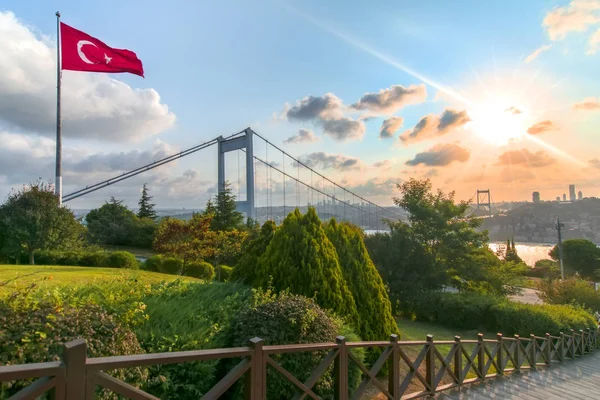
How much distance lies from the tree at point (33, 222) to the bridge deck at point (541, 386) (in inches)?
572

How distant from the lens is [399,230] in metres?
14.7

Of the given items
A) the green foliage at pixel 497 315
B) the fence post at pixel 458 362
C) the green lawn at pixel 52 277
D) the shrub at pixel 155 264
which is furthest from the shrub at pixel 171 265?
the fence post at pixel 458 362

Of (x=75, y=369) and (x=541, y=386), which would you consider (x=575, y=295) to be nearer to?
(x=541, y=386)

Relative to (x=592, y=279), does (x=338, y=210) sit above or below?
above

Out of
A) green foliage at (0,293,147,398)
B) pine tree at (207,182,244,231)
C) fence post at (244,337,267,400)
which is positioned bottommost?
fence post at (244,337,267,400)

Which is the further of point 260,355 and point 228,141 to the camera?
point 228,141

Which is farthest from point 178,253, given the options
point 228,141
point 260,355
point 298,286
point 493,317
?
point 228,141

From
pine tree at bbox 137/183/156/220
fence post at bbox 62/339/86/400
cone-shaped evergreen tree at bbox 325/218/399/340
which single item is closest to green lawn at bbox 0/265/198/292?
fence post at bbox 62/339/86/400

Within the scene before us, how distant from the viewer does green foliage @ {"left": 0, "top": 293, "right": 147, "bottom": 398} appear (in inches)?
79.7

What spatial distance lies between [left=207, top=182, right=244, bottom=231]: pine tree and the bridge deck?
21.8m

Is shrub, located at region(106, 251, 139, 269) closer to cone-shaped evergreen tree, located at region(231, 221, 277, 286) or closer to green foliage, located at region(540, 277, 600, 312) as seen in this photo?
cone-shaped evergreen tree, located at region(231, 221, 277, 286)

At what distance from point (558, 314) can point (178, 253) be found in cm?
1342

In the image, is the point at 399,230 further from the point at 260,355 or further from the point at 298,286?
the point at 260,355

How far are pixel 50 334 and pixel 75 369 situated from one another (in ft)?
3.23
